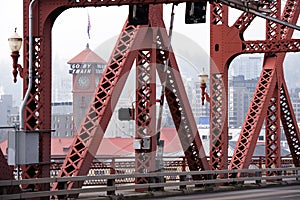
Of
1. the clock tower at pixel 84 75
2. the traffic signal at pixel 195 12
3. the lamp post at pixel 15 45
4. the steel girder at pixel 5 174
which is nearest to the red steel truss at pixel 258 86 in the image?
the traffic signal at pixel 195 12

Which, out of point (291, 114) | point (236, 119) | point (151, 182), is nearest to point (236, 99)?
point (236, 119)

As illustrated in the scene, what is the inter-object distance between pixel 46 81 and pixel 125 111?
5.26 meters

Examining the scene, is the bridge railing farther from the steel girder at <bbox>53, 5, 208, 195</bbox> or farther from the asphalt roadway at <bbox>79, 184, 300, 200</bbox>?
the steel girder at <bbox>53, 5, 208, 195</bbox>

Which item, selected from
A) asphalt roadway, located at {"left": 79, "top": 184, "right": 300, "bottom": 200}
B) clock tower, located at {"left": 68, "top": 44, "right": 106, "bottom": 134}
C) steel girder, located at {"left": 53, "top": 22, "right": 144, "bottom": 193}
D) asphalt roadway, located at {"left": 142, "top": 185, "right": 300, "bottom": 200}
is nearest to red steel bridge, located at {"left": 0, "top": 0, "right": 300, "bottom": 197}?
steel girder, located at {"left": 53, "top": 22, "right": 144, "bottom": 193}

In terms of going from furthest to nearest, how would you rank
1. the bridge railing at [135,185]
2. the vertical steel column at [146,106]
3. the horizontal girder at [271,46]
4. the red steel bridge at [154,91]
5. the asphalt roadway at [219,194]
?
the horizontal girder at [271,46] < the vertical steel column at [146,106] < the asphalt roadway at [219,194] < the red steel bridge at [154,91] < the bridge railing at [135,185]

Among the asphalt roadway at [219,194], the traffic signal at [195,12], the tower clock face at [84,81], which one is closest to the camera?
the traffic signal at [195,12]

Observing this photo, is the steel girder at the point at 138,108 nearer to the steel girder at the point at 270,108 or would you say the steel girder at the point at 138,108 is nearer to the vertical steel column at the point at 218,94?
the vertical steel column at the point at 218,94

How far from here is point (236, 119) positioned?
542 ft

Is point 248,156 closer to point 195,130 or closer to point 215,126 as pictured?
point 215,126

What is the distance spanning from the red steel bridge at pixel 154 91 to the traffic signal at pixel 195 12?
0.42 metres

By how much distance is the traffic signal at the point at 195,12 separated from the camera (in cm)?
2405

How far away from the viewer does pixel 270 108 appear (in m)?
38.1

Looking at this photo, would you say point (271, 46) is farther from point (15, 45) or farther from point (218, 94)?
point (15, 45)

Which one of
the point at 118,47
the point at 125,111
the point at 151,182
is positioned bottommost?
the point at 151,182
